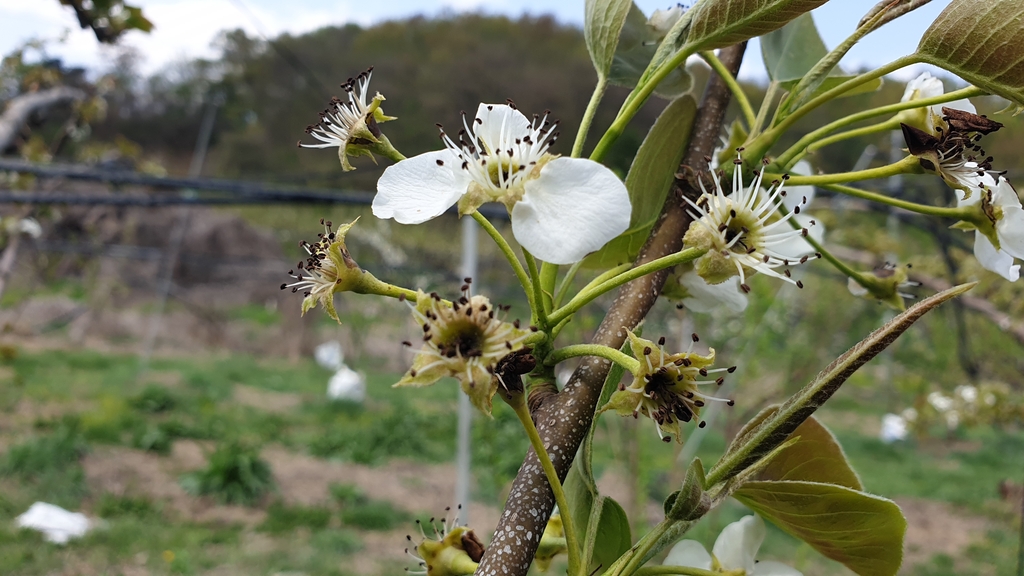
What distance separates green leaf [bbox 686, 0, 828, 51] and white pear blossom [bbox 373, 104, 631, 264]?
0.07m

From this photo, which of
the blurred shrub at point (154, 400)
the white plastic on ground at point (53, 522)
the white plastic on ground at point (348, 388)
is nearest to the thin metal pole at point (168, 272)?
the blurred shrub at point (154, 400)

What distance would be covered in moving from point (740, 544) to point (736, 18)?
230 mm

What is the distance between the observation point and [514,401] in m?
0.23

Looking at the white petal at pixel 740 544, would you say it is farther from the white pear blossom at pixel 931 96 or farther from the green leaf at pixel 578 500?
the white pear blossom at pixel 931 96

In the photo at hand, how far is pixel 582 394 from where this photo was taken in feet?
0.93

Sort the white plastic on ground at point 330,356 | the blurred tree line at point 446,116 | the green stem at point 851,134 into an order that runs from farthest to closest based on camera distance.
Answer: the white plastic on ground at point 330,356 < the blurred tree line at point 446,116 < the green stem at point 851,134

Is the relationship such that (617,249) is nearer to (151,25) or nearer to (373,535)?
(151,25)

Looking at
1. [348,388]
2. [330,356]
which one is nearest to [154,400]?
[348,388]

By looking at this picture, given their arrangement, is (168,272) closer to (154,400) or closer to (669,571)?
(154,400)

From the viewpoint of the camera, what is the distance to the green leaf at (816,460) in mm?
315

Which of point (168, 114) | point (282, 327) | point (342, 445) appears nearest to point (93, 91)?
point (342, 445)

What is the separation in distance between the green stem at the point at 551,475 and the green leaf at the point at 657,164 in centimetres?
13

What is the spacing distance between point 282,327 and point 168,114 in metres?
8.08

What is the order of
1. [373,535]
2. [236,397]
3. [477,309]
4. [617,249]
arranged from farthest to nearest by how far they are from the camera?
1. [236,397]
2. [373,535]
3. [617,249]
4. [477,309]
